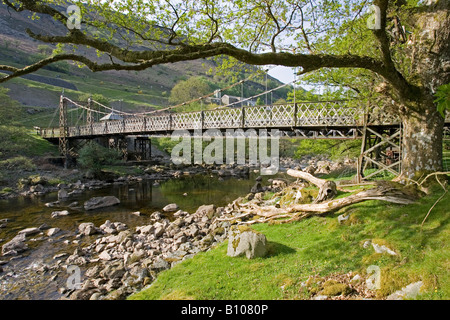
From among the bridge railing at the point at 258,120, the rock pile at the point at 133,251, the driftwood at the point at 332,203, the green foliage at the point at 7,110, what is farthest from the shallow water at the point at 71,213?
the green foliage at the point at 7,110

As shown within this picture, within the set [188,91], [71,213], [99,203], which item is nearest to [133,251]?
[71,213]

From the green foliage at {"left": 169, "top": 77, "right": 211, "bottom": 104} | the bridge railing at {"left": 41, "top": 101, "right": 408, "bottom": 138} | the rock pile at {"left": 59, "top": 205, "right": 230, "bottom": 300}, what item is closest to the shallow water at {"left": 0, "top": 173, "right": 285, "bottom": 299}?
the rock pile at {"left": 59, "top": 205, "right": 230, "bottom": 300}

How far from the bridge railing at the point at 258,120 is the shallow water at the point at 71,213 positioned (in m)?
4.90

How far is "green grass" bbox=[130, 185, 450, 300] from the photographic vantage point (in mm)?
3979

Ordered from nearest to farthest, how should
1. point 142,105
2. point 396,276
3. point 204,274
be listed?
Answer: point 396,276 → point 204,274 → point 142,105

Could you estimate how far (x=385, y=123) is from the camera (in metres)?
10.8

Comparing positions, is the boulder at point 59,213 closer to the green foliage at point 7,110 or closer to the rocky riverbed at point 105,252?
the rocky riverbed at point 105,252

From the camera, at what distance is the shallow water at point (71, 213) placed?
683 cm

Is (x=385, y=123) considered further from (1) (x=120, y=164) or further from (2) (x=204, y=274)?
(1) (x=120, y=164)

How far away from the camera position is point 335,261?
4.82 m

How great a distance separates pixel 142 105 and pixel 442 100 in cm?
6772

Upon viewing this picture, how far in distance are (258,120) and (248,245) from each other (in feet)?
45.1
